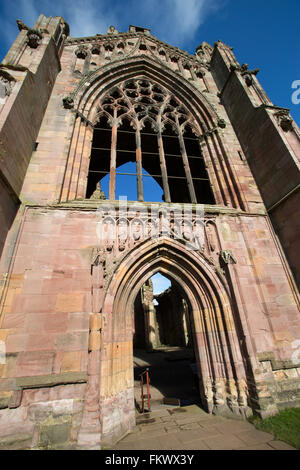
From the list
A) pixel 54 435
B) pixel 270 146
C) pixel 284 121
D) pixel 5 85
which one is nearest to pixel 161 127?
pixel 270 146

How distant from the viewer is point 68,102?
7.38 m

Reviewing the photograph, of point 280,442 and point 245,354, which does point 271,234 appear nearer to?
point 245,354

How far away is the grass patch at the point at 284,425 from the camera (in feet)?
10.9

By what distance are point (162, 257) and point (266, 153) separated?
5030mm

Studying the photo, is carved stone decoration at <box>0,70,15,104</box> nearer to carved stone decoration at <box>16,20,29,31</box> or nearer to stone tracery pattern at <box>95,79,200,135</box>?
stone tracery pattern at <box>95,79,200,135</box>

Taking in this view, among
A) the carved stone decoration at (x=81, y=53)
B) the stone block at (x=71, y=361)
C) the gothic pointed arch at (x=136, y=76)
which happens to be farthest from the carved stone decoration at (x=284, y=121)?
the carved stone decoration at (x=81, y=53)

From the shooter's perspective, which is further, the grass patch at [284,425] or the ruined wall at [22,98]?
the ruined wall at [22,98]

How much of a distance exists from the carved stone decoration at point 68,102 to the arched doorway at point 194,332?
19.1 ft

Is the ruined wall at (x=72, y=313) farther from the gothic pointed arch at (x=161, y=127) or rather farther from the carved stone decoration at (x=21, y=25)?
the carved stone decoration at (x=21, y=25)

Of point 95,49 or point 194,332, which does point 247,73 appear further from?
point 194,332

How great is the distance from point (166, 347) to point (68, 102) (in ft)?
68.2

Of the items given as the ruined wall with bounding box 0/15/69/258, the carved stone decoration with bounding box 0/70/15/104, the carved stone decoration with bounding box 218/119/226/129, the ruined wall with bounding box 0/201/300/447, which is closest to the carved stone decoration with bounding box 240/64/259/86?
the carved stone decoration with bounding box 218/119/226/129

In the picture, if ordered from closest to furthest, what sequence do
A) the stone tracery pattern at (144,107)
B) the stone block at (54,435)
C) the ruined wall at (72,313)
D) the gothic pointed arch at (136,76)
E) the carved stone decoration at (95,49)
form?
the stone block at (54,435)
the ruined wall at (72,313)
the gothic pointed arch at (136,76)
the stone tracery pattern at (144,107)
the carved stone decoration at (95,49)

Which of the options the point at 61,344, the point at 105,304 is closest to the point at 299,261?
the point at 105,304
